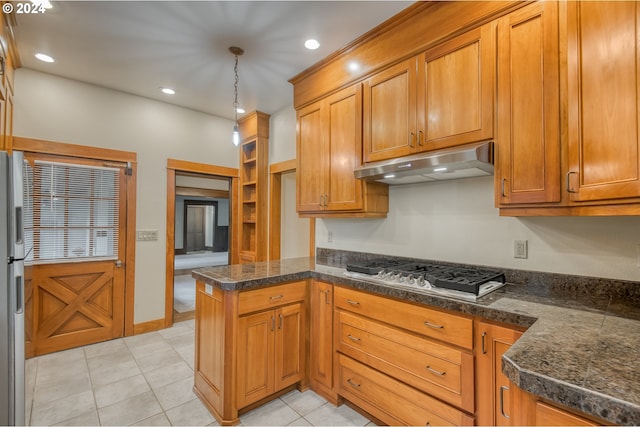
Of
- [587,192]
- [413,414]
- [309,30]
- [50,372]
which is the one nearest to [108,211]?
[50,372]

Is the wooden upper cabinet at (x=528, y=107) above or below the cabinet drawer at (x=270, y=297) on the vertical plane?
above

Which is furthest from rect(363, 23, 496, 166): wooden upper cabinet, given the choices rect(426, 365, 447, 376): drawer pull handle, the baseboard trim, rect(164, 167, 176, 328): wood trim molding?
the baseboard trim

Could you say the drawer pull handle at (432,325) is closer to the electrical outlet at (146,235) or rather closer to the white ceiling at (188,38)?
the white ceiling at (188,38)

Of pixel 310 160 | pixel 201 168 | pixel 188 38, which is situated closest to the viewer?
pixel 188 38

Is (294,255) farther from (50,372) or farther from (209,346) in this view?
(50,372)

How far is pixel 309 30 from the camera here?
2.34m

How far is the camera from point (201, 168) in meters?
4.09

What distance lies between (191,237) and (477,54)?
9770mm

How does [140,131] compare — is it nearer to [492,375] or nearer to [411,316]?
[411,316]

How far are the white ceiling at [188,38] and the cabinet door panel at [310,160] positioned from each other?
0.50m

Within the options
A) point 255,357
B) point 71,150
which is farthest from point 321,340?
point 71,150

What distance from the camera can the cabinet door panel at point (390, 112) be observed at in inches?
83.6

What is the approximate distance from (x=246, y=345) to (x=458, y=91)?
2185mm

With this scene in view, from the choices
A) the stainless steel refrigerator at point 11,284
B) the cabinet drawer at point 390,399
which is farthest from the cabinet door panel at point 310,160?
the stainless steel refrigerator at point 11,284
